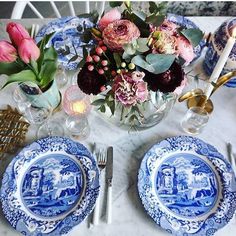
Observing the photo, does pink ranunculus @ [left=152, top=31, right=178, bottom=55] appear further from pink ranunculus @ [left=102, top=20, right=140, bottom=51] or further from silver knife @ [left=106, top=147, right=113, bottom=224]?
silver knife @ [left=106, top=147, right=113, bottom=224]

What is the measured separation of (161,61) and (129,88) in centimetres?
8

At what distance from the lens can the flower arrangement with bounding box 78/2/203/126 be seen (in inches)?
24.7

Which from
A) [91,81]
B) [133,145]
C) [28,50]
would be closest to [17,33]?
[28,50]

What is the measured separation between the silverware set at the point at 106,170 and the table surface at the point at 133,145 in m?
0.02

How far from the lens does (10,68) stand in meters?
0.74

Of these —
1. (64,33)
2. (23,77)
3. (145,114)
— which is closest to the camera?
(23,77)

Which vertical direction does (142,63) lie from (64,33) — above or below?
above

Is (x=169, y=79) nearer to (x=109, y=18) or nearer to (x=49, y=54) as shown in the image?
(x=109, y=18)

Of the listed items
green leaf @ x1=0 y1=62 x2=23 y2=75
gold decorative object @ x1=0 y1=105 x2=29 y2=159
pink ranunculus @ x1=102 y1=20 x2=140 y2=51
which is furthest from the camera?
gold decorative object @ x1=0 y1=105 x2=29 y2=159

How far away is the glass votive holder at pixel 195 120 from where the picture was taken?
2.89ft

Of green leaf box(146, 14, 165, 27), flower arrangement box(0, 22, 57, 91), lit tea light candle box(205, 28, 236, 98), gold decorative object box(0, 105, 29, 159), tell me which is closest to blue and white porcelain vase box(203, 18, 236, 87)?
lit tea light candle box(205, 28, 236, 98)

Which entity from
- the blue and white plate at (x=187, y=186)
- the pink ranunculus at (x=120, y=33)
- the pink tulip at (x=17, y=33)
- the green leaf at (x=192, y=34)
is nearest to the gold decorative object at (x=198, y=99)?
the blue and white plate at (x=187, y=186)

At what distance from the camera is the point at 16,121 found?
34.7 inches

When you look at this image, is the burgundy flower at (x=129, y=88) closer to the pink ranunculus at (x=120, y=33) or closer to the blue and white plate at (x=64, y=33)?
the pink ranunculus at (x=120, y=33)
